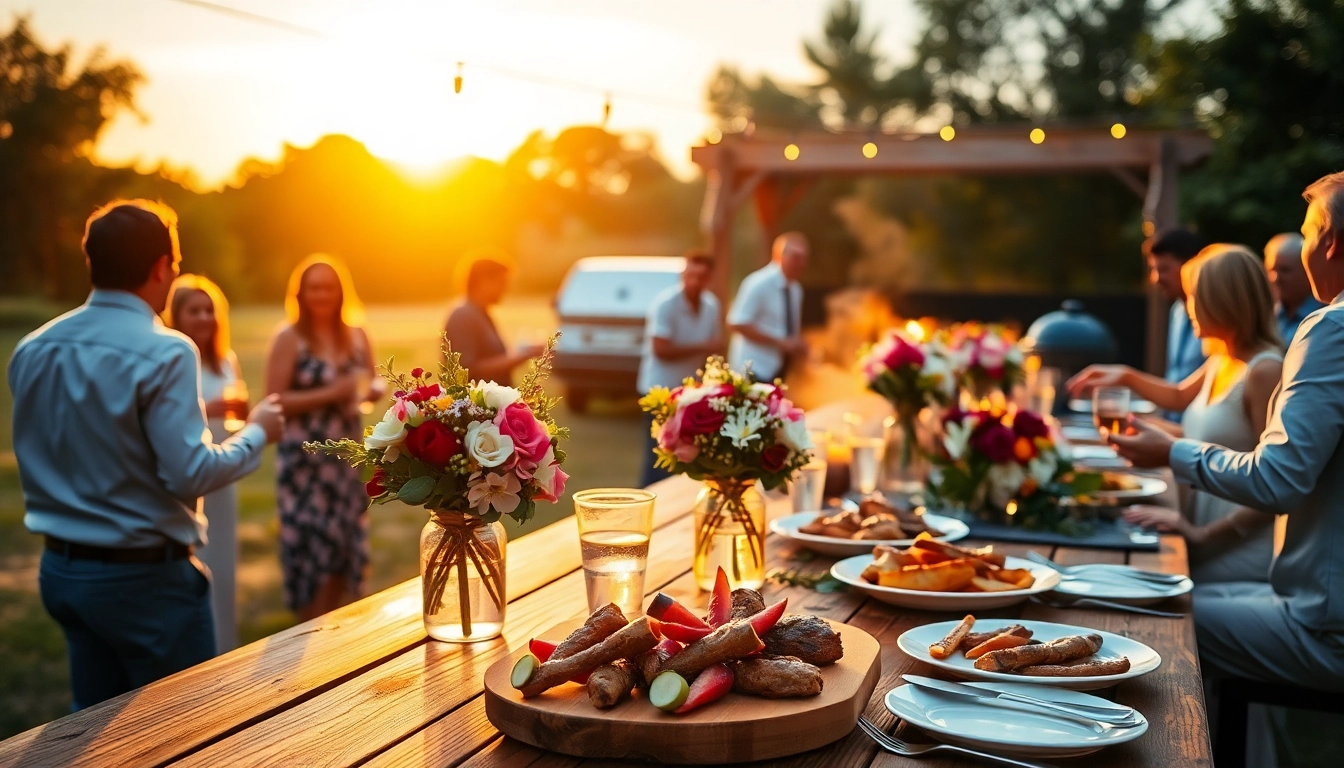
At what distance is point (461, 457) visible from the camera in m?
1.72

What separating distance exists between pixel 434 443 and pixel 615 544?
356 mm

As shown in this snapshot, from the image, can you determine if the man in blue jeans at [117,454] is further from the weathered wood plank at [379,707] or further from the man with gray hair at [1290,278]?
the man with gray hair at [1290,278]

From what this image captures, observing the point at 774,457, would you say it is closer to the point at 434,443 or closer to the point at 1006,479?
the point at 434,443

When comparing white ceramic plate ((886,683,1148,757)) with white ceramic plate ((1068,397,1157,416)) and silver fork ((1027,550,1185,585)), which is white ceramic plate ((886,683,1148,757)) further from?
white ceramic plate ((1068,397,1157,416))

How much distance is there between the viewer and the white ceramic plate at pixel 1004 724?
4.58 ft

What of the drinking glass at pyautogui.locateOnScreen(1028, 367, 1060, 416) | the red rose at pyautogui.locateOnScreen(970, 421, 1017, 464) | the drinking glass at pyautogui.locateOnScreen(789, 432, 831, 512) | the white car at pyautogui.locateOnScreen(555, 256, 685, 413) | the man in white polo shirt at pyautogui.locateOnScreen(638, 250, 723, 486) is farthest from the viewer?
the white car at pyautogui.locateOnScreen(555, 256, 685, 413)

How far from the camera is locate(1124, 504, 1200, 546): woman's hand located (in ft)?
9.52

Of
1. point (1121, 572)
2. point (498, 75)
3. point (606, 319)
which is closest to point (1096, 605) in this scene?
point (1121, 572)

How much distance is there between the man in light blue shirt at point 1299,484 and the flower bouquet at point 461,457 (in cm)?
149

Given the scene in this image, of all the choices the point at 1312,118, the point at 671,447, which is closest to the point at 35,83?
the point at 671,447

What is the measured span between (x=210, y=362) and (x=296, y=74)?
11.5 feet

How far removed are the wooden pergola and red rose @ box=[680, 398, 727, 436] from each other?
25.6 ft

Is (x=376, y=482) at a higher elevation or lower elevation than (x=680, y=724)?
higher

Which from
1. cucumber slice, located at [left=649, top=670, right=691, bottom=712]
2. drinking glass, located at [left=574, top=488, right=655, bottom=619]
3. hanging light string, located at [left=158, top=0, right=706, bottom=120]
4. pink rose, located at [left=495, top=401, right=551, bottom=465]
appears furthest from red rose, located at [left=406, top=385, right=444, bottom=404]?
hanging light string, located at [left=158, top=0, right=706, bottom=120]
